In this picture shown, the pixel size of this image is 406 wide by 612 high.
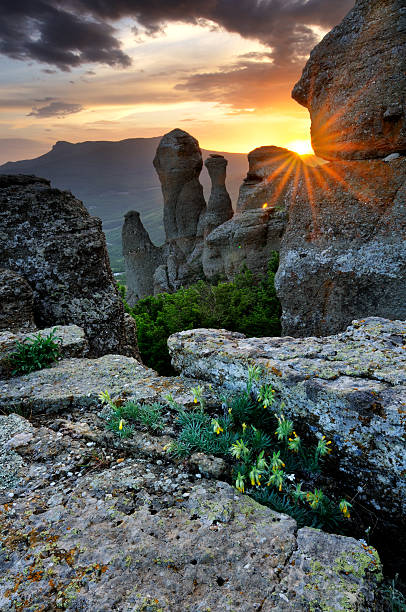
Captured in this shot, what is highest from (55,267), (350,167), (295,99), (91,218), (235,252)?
(295,99)

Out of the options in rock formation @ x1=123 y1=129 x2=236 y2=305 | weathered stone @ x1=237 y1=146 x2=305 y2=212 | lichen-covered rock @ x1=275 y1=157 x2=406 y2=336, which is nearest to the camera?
lichen-covered rock @ x1=275 y1=157 x2=406 y2=336

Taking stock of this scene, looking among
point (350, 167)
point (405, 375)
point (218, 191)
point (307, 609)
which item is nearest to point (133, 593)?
point (307, 609)

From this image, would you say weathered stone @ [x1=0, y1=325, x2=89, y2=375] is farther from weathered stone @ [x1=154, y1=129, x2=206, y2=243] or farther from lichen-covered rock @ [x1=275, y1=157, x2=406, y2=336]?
weathered stone @ [x1=154, y1=129, x2=206, y2=243]

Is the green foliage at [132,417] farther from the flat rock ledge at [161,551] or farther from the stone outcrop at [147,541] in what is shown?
the flat rock ledge at [161,551]

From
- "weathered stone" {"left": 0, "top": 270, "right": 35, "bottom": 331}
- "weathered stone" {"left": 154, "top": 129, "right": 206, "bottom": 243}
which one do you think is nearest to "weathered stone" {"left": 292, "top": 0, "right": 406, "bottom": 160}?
"weathered stone" {"left": 0, "top": 270, "right": 35, "bottom": 331}

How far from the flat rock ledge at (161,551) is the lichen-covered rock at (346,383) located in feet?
2.04

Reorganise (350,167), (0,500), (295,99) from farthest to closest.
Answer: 1. (295,99)
2. (350,167)
3. (0,500)

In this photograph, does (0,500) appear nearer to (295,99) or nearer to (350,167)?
(350,167)

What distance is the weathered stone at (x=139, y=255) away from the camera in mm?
36375

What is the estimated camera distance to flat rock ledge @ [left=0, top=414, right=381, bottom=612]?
6.70 ft

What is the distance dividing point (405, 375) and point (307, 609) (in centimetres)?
208

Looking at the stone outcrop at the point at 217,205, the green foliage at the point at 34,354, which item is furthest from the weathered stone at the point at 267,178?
the green foliage at the point at 34,354

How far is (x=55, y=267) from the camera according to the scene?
715 cm

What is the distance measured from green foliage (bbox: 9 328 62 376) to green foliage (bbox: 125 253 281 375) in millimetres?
6222
